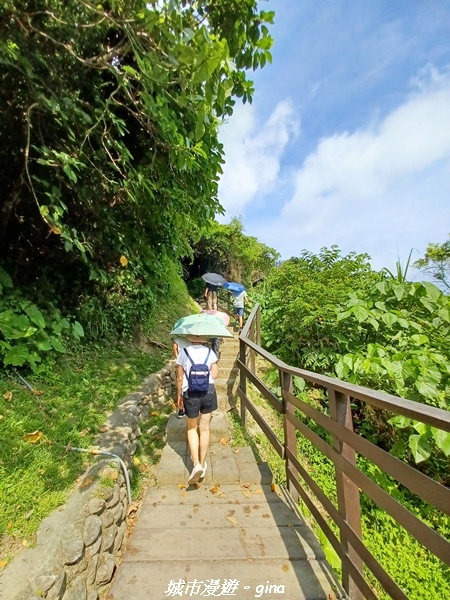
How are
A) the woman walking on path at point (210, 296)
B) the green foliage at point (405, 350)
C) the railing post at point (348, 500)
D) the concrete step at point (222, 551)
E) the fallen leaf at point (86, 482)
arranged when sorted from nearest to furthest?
the railing post at point (348, 500), the concrete step at point (222, 551), the fallen leaf at point (86, 482), the green foliage at point (405, 350), the woman walking on path at point (210, 296)

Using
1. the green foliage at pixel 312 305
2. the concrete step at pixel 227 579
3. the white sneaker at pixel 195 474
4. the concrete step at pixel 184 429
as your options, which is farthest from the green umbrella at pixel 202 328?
the green foliage at pixel 312 305

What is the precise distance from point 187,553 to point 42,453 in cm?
130

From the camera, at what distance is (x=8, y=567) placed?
150cm

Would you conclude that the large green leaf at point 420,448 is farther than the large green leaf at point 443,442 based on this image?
Yes

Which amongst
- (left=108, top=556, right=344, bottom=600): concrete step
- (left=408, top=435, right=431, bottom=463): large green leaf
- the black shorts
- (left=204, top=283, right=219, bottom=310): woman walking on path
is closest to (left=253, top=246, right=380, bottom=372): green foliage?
(left=204, top=283, right=219, bottom=310): woman walking on path

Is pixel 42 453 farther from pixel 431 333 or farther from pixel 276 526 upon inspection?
pixel 431 333

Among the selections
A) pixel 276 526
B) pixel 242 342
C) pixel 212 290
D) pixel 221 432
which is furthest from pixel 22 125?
pixel 212 290

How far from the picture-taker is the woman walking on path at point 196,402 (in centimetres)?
271

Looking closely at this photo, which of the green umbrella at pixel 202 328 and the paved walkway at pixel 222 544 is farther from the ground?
the green umbrella at pixel 202 328

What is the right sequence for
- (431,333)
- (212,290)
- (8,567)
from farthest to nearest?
(212,290)
(431,333)
(8,567)

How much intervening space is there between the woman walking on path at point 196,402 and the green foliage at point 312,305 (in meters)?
2.62

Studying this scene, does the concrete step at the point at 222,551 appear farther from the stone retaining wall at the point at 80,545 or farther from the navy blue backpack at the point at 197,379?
the navy blue backpack at the point at 197,379

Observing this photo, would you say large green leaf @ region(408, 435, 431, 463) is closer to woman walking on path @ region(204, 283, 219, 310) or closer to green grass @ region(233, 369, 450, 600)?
green grass @ region(233, 369, 450, 600)

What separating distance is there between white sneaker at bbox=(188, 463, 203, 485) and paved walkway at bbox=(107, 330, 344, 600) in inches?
3.1
